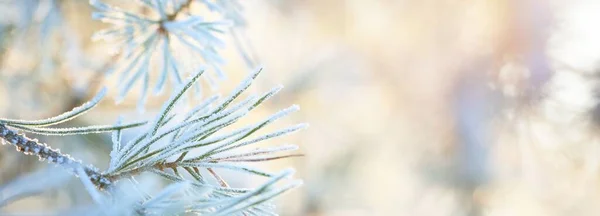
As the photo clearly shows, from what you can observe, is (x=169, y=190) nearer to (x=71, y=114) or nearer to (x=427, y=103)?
(x=71, y=114)

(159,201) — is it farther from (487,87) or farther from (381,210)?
(381,210)

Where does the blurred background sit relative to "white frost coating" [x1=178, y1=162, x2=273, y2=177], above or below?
above

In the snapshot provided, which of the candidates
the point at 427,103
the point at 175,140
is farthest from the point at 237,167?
the point at 427,103

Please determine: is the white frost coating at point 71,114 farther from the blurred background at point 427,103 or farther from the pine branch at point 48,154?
the blurred background at point 427,103

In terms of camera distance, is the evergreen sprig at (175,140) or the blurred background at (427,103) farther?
the blurred background at (427,103)

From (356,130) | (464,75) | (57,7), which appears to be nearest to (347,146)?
(356,130)

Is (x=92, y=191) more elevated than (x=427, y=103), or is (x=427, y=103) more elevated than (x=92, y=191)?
(x=427, y=103)

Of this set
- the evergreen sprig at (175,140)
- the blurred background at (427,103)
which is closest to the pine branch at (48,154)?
the evergreen sprig at (175,140)

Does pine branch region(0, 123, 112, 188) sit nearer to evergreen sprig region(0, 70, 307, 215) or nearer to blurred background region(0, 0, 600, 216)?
evergreen sprig region(0, 70, 307, 215)

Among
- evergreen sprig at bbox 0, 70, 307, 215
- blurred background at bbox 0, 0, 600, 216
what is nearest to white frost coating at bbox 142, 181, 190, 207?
evergreen sprig at bbox 0, 70, 307, 215
